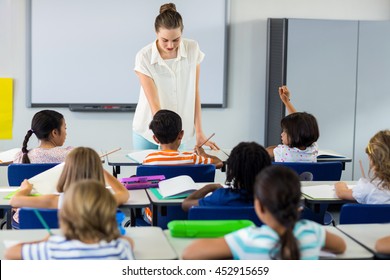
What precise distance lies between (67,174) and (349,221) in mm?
1269

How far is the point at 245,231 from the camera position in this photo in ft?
7.72

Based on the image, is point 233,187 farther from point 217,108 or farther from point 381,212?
point 217,108

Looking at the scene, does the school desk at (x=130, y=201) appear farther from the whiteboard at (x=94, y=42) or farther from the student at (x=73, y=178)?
the whiteboard at (x=94, y=42)

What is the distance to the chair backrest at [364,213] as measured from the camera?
316cm

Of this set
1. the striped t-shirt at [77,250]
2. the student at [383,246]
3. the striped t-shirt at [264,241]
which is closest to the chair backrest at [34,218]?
the striped t-shirt at [77,250]

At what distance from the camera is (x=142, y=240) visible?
272 cm

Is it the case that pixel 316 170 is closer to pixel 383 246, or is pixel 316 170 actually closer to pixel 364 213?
pixel 364 213

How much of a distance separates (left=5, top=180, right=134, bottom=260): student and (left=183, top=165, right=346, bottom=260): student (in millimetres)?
334

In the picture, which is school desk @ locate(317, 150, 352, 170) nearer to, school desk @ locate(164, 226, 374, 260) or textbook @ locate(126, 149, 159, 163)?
textbook @ locate(126, 149, 159, 163)

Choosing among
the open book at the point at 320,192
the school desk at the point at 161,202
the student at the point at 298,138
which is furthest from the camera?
the student at the point at 298,138

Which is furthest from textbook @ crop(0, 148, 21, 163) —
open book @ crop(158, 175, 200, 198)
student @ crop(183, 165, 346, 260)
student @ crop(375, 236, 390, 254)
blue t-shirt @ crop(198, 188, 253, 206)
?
student @ crop(375, 236, 390, 254)

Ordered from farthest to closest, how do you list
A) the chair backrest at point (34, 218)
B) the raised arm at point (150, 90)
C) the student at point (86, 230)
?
the raised arm at point (150, 90) < the chair backrest at point (34, 218) < the student at point (86, 230)

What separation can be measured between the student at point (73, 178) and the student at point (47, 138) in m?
0.95
